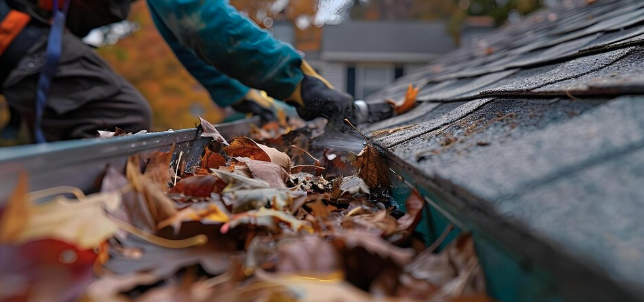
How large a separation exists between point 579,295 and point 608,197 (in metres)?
0.12

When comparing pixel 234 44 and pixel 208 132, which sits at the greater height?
pixel 234 44

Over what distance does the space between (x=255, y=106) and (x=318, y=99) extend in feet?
3.40

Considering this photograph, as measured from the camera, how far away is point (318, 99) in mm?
2176

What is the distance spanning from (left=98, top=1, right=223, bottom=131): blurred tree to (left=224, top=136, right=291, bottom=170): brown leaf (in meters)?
6.43

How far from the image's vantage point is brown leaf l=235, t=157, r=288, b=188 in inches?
38.0

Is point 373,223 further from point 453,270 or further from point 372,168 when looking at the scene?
point 372,168

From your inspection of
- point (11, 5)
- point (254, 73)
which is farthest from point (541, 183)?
point (11, 5)

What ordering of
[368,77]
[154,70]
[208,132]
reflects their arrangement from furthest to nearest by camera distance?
[368,77] → [154,70] → [208,132]

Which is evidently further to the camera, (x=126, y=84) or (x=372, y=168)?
(x=126, y=84)

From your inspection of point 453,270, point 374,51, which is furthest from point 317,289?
point 374,51

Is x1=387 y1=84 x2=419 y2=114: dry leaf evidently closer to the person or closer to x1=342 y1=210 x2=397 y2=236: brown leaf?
the person

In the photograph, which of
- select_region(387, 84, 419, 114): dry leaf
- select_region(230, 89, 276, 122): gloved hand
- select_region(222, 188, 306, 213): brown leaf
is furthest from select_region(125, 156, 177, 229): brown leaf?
select_region(230, 89, 276, 122): gloved hand

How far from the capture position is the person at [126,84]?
204cm

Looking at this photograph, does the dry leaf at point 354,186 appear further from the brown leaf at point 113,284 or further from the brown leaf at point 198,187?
the brown leaf at point 113,284
